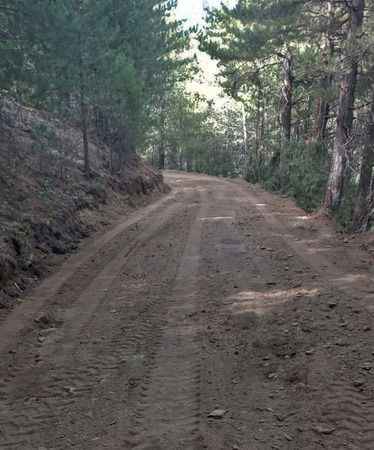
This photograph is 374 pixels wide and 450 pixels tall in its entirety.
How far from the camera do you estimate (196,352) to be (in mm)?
5551

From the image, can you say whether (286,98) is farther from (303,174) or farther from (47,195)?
(47,195)

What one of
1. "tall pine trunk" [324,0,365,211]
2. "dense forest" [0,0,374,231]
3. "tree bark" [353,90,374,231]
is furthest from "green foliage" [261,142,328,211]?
"tree bark" [353,90,374,231]

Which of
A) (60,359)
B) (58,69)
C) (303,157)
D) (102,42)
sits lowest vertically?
(60,359)

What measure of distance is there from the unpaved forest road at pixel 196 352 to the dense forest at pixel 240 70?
451 centimetres

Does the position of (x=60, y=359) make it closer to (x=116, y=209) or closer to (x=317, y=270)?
(x=317, y=270)

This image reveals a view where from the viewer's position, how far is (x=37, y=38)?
1078 centimetres

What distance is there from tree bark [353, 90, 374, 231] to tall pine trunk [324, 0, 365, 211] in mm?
916

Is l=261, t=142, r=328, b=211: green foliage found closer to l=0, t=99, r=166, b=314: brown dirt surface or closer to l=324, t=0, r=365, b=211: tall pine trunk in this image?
l=324, t=0, r=365, b=211: tall pine trunk

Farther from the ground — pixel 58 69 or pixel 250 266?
pixel 58 69

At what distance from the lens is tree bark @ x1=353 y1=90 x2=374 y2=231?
38.6 feet

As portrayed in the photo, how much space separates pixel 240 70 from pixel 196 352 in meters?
18.7

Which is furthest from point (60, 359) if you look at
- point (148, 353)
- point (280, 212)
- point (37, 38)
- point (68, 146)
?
point (68, 146)

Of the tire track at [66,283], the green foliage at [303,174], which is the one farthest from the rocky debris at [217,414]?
the green foliage at [303,174]

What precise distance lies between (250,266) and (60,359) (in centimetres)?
449
